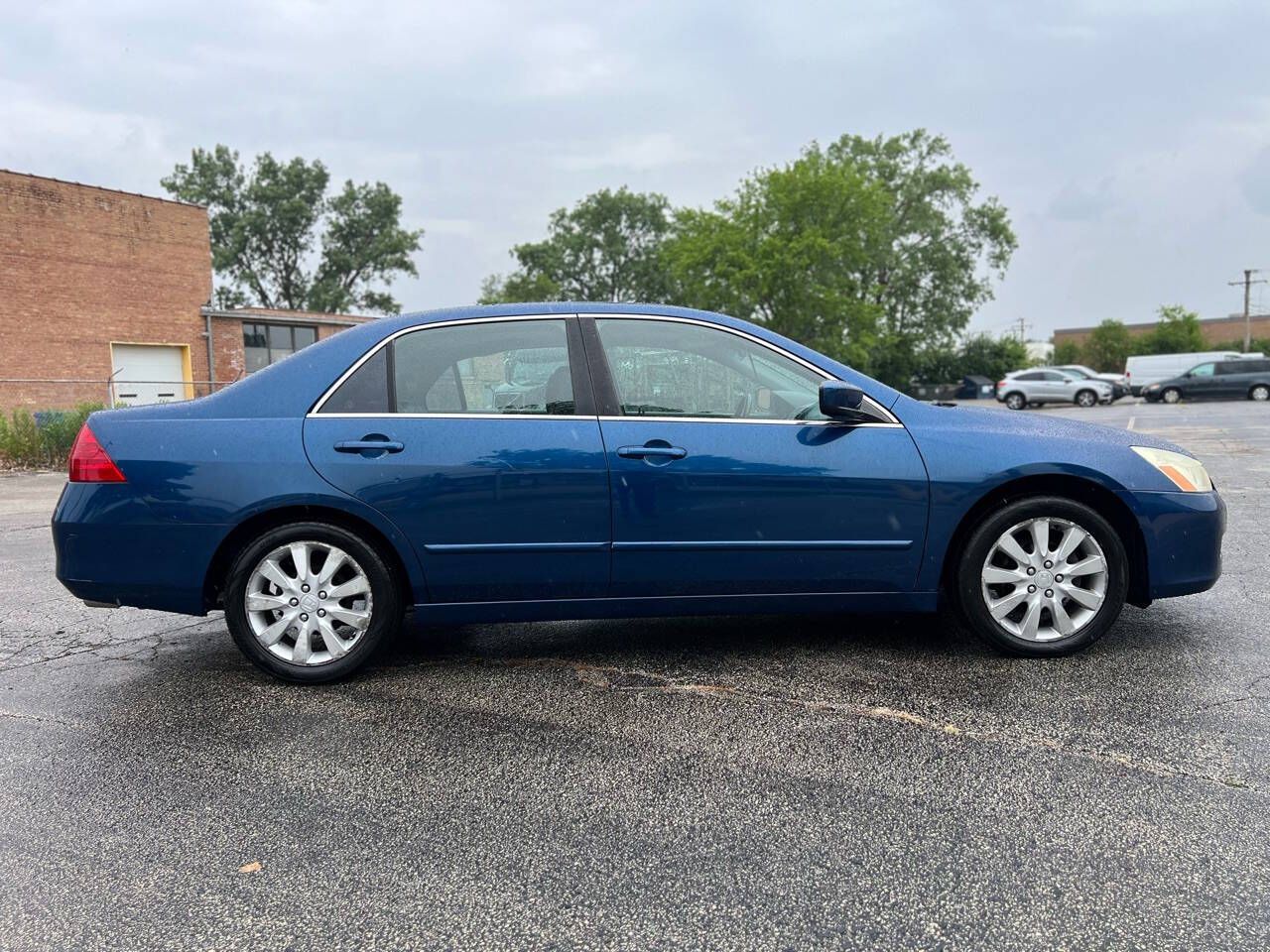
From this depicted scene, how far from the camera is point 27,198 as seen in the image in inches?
1123

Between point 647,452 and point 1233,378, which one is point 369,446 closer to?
point 647,452

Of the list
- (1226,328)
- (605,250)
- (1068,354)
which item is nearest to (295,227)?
(605,250)

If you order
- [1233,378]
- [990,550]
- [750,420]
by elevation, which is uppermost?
[1233,378]

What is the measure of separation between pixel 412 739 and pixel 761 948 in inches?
65.2

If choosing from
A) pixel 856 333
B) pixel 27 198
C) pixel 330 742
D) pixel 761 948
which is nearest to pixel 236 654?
pixel 330 742

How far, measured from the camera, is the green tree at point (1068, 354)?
76.6 m

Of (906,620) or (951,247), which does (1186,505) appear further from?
(951,247)

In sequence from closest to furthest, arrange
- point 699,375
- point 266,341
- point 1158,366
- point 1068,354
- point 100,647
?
point 699,375, point 100,647, point 266,341, point 1158,366, point 1068,354

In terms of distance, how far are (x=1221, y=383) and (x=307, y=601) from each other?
40.7m

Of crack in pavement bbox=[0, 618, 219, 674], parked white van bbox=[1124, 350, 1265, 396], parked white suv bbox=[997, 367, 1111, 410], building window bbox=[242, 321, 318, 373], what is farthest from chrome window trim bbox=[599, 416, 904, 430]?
parked white van bbox=[1124, 350, 1265, 396]

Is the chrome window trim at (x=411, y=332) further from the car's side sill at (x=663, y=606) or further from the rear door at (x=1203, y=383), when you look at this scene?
the rear door at (x=1203, y=383)

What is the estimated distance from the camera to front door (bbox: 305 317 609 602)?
3.86 m

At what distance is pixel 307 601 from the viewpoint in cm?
391

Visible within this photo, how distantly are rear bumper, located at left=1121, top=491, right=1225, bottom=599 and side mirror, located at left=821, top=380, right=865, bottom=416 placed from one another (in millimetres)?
1266
